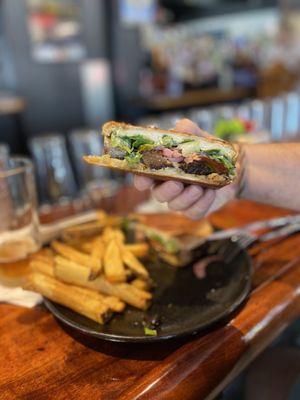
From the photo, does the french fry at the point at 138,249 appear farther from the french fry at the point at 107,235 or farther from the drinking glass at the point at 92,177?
the drinking glass at the point at 92,177

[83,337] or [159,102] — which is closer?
[83,337]

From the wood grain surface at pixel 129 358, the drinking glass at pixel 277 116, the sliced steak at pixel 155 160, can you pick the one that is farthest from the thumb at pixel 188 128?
the drinking glass at pixel 277 116

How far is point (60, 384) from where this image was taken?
91 centimetres

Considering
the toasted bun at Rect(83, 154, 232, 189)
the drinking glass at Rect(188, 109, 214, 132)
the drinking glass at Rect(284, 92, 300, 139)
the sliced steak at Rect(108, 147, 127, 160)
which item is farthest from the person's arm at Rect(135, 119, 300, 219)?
the drinking glass at Rect(284, 92, 300, 139)

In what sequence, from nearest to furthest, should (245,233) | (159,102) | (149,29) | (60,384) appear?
(60,384) → (245,233) → (159,102) → (149,29)

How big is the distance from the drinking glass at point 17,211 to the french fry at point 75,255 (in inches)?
4.1

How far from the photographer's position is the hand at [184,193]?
1.21 m

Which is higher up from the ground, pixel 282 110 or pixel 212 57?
pixel 212 57

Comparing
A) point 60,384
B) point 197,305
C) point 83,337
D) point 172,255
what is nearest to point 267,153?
point 172,255

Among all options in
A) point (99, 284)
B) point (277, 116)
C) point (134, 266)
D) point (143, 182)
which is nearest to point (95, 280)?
point (99, 284)

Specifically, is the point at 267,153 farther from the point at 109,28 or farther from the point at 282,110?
the point at 109,28

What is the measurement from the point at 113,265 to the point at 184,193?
324 millimetres

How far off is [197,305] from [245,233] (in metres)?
0.54

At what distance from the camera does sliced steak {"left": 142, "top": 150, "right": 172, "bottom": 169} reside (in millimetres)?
1135
